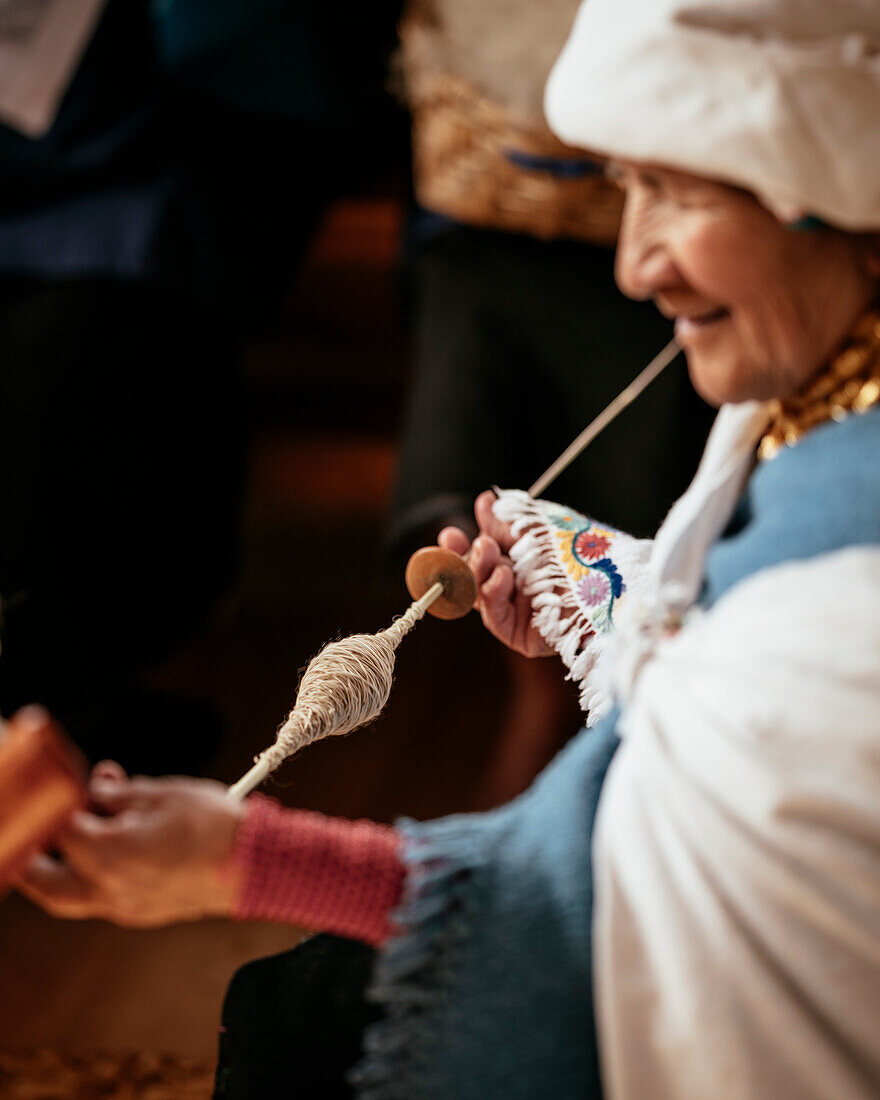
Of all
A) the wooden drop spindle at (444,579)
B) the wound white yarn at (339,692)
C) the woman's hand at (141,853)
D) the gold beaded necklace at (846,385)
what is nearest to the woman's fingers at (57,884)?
the woman's hand at (141,853)

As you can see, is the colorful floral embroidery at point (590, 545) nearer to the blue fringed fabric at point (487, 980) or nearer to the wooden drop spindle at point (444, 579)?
the wooden drop spindle at point (444, 579)

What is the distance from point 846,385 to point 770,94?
143 millimetres

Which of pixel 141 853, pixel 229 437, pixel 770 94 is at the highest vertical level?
pixel 770 94

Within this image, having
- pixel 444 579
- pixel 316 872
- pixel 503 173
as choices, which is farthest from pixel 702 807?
pixel 503 173

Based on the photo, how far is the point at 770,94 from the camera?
49 centimetres

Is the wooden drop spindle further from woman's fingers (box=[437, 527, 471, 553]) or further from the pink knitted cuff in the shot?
the pink knitted cuff

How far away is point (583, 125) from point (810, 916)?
39 cm

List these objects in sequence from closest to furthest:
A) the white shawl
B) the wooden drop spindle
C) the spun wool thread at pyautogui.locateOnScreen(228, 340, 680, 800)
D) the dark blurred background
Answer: the white shawl
the spun wool thread at pyautogui.locateOnScreen(228, 340, 680, 800)
the wooden drop spindle
the dark blurred background

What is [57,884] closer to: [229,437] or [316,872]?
[316,872]

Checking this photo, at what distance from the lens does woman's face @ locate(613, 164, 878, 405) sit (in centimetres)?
53

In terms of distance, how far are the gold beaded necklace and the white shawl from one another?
13cm

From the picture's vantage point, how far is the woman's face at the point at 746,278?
533 mm

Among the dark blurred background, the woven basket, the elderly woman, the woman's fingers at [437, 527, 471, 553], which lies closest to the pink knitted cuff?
the elderly woman

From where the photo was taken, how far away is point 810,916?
0.40 metres
